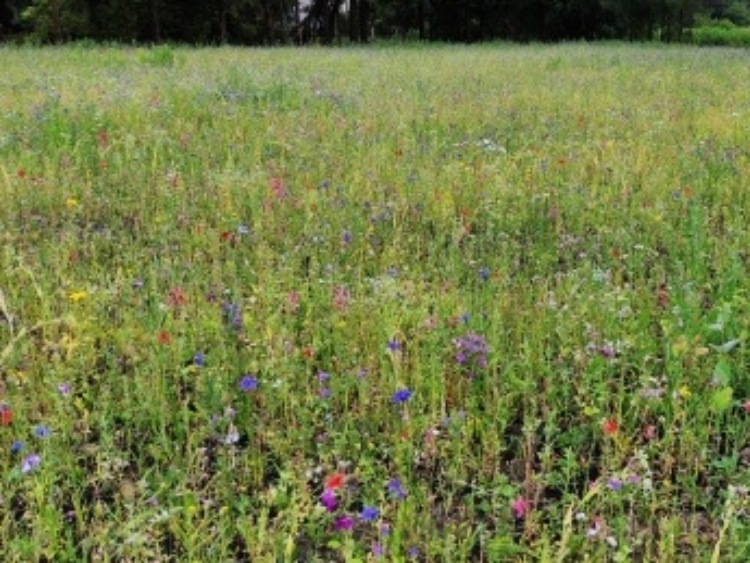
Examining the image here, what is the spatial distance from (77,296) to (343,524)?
191cm

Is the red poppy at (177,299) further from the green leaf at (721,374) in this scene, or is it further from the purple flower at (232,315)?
the green leaf at (721,374)

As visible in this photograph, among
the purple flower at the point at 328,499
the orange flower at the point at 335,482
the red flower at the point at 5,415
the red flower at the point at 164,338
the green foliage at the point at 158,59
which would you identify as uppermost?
the green foliage at the point at 158,59

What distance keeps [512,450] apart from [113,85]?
9292 mm

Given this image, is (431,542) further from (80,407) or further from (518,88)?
(518,88)

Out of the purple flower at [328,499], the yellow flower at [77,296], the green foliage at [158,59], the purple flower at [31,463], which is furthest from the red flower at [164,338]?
the green foliage at [158,59]

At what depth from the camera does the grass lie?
2.32 meters

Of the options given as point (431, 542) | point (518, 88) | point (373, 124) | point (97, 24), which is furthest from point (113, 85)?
point (97, 24)

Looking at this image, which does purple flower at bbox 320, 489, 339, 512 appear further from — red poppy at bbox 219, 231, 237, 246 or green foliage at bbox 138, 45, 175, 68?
green foliage at bbox 138, 45, 175, 68

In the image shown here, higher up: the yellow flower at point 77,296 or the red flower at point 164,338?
the yellow flower at point 77,296

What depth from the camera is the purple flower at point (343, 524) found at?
2.22 meters

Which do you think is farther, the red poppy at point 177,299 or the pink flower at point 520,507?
the red poppy at point 177,299

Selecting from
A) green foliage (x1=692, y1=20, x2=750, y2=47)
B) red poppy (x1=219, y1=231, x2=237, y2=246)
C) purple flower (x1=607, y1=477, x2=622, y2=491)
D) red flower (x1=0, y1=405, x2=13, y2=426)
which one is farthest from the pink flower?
green foliage (x1=692, y1=20, x2=750, y2=47)

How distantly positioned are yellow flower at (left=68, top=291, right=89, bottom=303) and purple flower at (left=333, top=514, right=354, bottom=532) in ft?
5.98

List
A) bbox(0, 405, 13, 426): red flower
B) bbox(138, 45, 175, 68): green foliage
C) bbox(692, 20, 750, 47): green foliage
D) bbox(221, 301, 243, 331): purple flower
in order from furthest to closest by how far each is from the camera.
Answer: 1. bbox(692, 20, 750, 47): green foliage
2. bbox(138, 45, 175, 68): green foliage
3. bbox(221, 301, 243, 331): purple flower
4. bbox(0, 405, 13, 426): red flower
